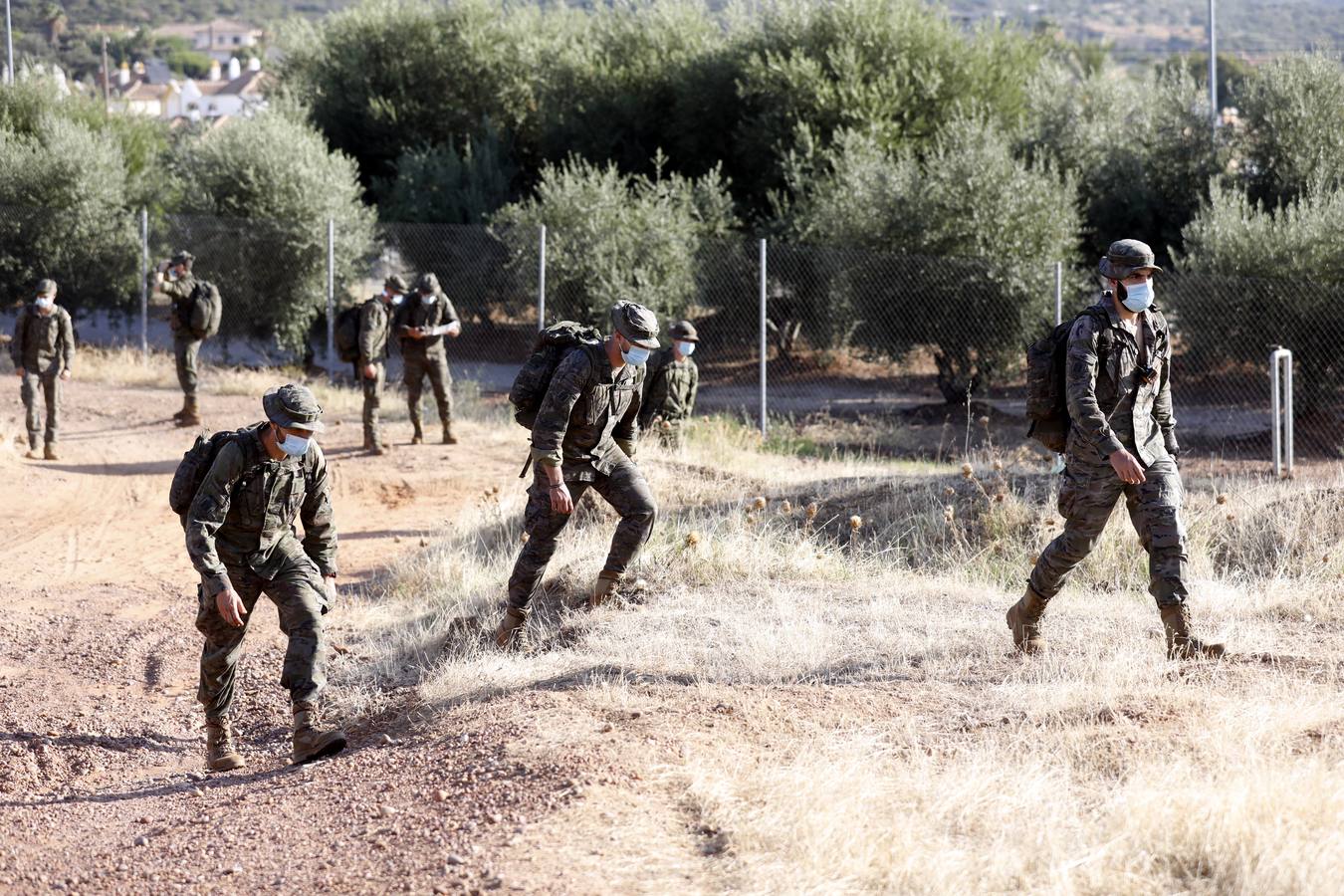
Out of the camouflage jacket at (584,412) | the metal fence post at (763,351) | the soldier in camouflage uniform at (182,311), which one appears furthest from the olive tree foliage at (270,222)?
the camouflage jacket at (584,412)

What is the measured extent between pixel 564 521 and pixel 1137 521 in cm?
275

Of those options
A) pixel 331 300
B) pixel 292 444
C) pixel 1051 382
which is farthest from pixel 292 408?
pixel 331 300

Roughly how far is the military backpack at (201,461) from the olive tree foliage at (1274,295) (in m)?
11.7

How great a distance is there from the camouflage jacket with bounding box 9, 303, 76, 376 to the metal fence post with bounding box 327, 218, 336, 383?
271cm

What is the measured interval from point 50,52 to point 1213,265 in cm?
8509

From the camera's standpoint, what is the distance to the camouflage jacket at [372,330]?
13.3 m

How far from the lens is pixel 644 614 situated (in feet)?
26.0

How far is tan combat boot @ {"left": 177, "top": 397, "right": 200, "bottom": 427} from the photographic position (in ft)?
49.4

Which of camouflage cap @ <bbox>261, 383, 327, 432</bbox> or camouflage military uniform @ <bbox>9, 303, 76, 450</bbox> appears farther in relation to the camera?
camouflage military uniform @ <bbox>9, 303, 76, 450</bbox>

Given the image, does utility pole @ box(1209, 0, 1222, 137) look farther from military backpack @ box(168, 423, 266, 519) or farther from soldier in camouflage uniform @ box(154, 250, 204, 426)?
military backpack @ box(168, 423, 266, 519)

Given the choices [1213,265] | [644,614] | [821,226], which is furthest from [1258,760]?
[821,226]

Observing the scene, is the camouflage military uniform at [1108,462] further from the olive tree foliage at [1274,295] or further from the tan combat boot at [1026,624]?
the olive tree foliage at [1274,295]

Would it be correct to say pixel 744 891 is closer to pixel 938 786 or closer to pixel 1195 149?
pixel 938 786

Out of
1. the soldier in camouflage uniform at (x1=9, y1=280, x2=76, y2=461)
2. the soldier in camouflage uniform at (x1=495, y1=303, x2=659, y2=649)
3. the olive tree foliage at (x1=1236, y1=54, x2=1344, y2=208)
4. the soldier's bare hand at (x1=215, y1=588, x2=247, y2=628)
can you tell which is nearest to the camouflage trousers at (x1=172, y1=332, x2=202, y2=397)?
the soldier in camouflage uniform at (x1=9, y1=280, x2=76, y2=461)
